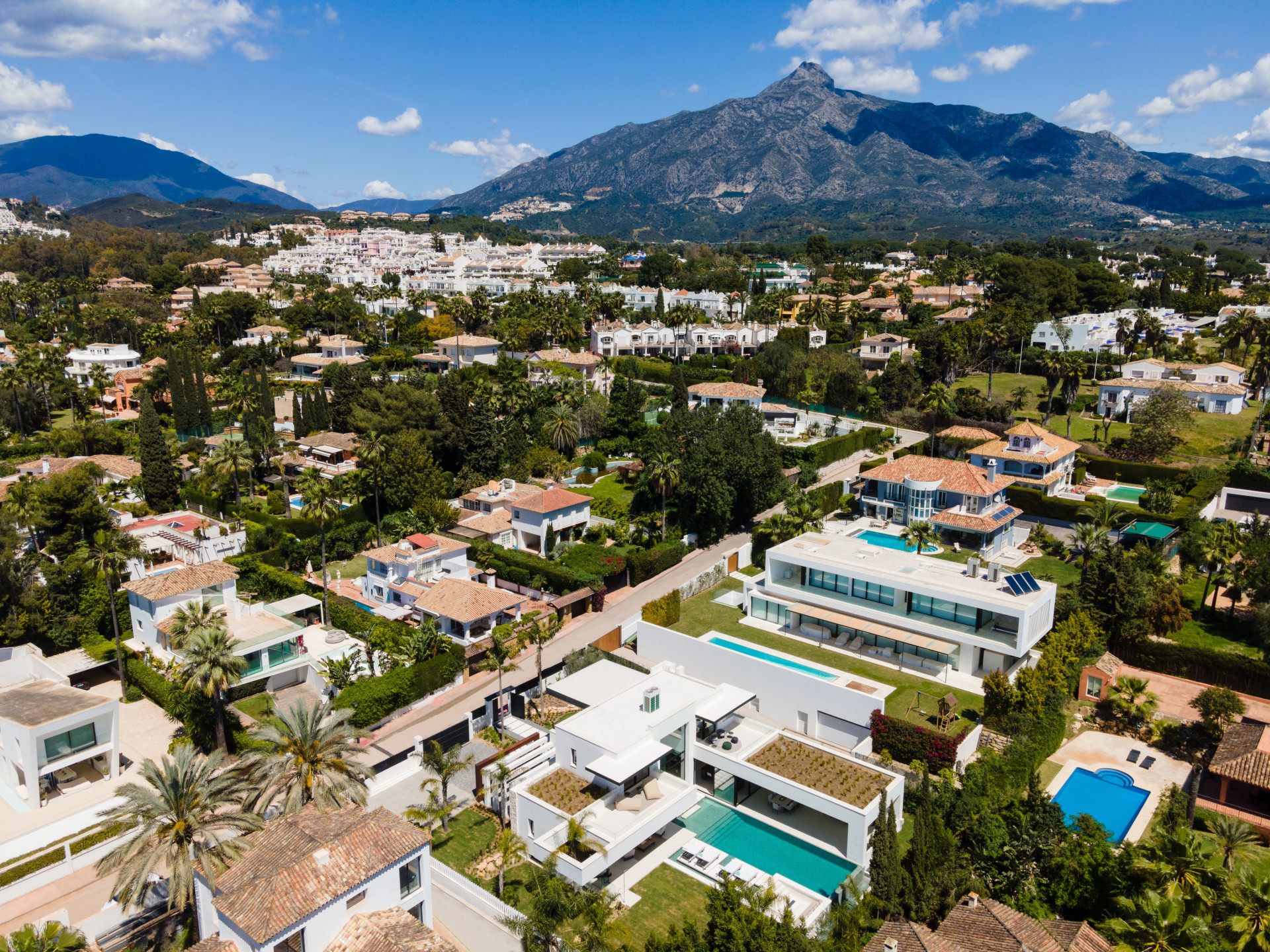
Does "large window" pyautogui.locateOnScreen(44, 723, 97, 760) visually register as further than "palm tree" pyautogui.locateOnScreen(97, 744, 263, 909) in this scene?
Yes

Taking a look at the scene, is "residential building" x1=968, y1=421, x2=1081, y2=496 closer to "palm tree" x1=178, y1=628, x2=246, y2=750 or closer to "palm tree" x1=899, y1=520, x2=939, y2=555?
"palm tree" x1=899, y1=520, x2=939, y2=555

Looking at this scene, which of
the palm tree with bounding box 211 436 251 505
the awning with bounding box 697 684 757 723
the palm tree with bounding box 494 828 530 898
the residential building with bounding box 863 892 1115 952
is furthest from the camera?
the palm tree with bounding box 211 436 251 505

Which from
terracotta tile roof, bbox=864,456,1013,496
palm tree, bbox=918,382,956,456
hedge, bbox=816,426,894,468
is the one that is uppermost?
palm tree, bbox=918,382,956,456

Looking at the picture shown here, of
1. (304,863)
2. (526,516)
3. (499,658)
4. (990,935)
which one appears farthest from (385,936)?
(526,516)

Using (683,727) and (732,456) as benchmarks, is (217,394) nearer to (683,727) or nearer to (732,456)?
(732,456)

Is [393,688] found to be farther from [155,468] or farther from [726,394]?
[726,394]

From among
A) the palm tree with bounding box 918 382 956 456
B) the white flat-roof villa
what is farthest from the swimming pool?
the palm tree with bounding box 918 382 956 456

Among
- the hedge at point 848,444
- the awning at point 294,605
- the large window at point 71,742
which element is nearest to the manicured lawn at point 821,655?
the awning at point 294,605
